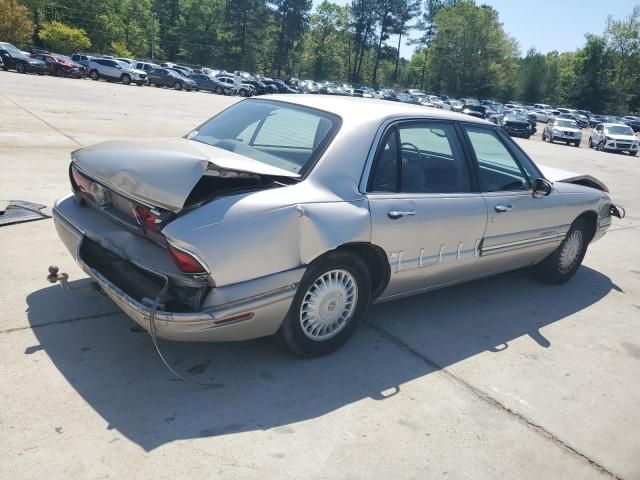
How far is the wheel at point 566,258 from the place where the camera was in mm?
5254

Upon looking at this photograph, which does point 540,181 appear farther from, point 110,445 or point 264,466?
point 110,445

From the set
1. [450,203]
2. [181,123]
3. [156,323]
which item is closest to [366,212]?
[450,203]

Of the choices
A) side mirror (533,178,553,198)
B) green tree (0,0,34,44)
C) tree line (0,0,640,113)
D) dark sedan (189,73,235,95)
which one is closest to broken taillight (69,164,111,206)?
side mirror (533,178,553,198)

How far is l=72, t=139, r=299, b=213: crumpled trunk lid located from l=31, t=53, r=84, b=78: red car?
36008 mm

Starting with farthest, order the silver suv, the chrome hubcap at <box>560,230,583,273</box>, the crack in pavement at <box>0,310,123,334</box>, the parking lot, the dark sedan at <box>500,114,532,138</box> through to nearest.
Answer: the silver suv → the dark sedan at <box>500,114,532,138</box> → the chrome hubcap at <box>560,230,583,273</box> → the crack in pavement at <box>0,310,123,334</box> → the parking lot

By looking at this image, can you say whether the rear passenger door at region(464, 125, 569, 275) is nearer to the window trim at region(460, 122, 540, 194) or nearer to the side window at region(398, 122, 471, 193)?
the window trim at region(460, 122, 540, 194)

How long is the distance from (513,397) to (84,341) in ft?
8.81

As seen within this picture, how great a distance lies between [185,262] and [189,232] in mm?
157

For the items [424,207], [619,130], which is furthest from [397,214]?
[619,130]

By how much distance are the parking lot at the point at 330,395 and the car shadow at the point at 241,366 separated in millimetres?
12

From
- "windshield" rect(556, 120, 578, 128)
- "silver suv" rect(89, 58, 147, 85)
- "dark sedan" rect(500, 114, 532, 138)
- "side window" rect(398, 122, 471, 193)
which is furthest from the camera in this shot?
"silver suv" rect(89, 58, 147, 85)

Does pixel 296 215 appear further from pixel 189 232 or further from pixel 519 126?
pixel 519 126

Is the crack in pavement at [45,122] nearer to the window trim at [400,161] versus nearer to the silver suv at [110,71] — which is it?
the window trim at [400,161]

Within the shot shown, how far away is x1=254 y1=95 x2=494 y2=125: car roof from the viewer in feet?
11.7
